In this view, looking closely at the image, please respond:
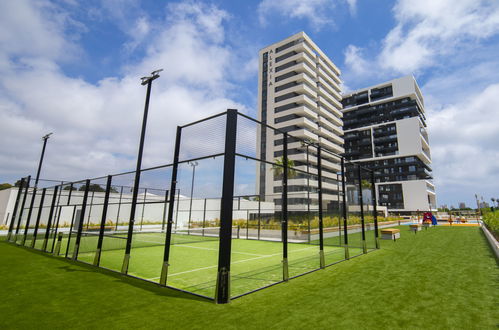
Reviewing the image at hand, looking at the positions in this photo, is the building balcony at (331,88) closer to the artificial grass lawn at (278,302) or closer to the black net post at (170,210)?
the artificial grass lawn at (278,302)

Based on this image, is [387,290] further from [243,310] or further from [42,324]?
[42,324]

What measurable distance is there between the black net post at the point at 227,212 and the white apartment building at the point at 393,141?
251ft

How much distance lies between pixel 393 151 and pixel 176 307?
84.0m

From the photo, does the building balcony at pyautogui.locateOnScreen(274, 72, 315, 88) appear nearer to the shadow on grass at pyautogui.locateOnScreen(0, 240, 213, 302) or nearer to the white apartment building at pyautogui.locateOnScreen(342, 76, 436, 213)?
the white apartment building at pyautogui.locateOnScreen(342, 76, 436, 213)

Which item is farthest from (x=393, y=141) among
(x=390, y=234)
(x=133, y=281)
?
(x=133, y=281)

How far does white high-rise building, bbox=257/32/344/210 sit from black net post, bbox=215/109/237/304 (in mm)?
47794

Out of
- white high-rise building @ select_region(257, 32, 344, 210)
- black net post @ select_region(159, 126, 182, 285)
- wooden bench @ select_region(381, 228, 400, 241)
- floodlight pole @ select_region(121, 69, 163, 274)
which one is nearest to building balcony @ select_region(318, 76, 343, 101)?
white high-rise building @ select_region(257, 32, 344, 210)

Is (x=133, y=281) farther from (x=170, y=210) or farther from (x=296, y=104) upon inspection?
(x=296, y=104)

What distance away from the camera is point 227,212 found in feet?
16.6

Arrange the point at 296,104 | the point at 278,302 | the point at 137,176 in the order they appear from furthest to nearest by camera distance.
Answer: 1. the point at 296,104
2. the point at 137,176
3. the point at 278,302

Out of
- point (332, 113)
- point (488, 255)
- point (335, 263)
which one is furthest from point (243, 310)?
point (332, 113)

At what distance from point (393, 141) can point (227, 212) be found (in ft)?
275

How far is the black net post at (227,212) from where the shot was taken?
4.85 metres

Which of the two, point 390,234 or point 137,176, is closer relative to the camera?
point 137,176
